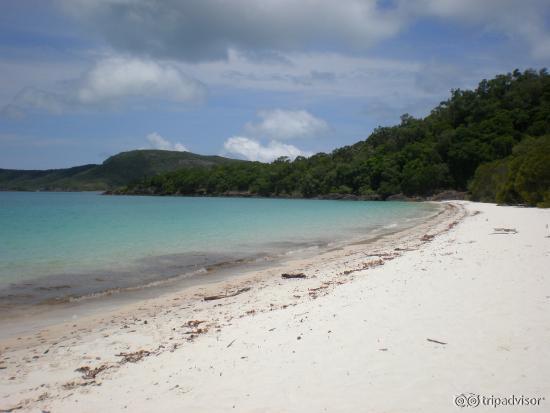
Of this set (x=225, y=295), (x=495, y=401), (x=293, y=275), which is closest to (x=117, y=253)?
(x=293, y=275)

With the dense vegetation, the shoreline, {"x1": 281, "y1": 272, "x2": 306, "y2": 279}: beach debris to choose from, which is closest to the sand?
the shoreline

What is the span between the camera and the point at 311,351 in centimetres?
613

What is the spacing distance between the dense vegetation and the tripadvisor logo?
67.8 metres

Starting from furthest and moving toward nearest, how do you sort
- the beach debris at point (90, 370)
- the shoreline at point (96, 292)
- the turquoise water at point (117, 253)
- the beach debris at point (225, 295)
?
1. the turquoise water at point (117, 253)
2. the beach debris at point (225, 295)
3. the shoreline at point (96, 292)
4. the beach debris at point (90, 370)

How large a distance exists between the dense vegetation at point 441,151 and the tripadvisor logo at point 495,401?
67808 millimetres

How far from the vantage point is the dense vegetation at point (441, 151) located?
102 meters

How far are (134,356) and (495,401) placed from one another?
4.93 meters

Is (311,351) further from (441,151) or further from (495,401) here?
(441,151)

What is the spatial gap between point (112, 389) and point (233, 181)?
166109 millimetres

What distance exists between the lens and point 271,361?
19.3ft

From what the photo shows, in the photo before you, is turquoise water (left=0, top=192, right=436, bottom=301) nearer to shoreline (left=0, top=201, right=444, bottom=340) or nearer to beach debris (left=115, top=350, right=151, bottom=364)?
shoreline (left=0, top=201, right=444, bottom=340)

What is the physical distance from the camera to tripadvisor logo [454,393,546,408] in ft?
14.5

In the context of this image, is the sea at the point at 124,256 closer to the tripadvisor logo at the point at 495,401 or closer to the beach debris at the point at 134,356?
the beach debris at the point at 134,356

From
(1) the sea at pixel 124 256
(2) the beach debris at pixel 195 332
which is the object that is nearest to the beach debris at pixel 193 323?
(2) the beach debris at pixel 195 332
